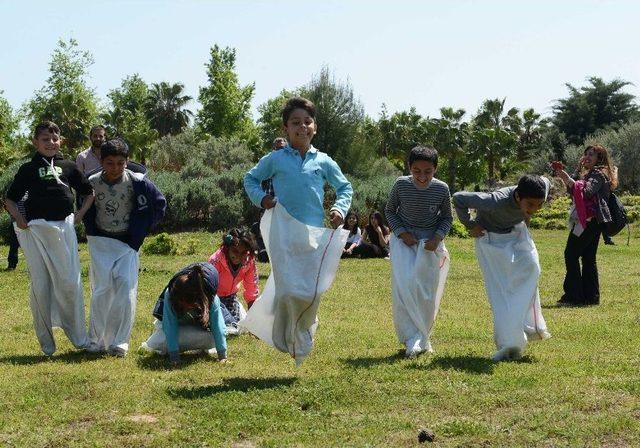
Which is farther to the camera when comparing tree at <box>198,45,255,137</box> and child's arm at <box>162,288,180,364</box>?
tree at <box>198,45,255,137</box>

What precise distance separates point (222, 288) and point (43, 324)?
1.93m

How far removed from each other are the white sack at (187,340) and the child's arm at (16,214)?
1.47 metres

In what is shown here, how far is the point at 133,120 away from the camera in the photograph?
220 feet

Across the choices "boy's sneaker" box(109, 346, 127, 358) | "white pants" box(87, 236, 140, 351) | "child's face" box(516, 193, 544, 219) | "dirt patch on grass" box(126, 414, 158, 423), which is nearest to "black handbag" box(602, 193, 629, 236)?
"child's face" box(516, 193, 544, 219)

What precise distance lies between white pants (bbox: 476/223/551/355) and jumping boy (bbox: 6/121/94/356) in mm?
3534

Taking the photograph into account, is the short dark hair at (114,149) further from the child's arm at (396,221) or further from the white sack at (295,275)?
the child's arm at (396,221)

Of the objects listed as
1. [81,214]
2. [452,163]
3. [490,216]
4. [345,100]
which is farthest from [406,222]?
[452,163]

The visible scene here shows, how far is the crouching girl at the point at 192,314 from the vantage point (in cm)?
823

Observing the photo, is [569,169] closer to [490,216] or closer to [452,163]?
[452,163]

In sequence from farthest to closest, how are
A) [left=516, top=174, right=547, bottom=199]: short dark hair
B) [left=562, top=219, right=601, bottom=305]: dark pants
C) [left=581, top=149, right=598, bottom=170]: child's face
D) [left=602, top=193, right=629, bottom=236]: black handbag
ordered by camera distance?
[left=562, top=219, right=601, bottom=305]: dark pants, [left=602, top=193, right=629, bottom=236]: black handbag, [left=581, top=149, right=598, bottom=170]: child's face, [left=516, top=174, right=547, bottom=199]: short dark hair

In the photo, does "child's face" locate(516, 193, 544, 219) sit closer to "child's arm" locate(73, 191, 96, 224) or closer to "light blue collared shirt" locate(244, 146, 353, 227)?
"light blue collared shirt" locate(244, 146, 353, 227)

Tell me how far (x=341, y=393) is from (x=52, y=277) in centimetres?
321

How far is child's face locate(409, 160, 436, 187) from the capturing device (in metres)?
8.66

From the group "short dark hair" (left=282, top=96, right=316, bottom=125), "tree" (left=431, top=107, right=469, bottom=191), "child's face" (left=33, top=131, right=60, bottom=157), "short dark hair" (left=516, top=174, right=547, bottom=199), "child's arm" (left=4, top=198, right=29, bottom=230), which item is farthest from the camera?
"tree" (left=431, top=107, right=469, bottom=191)
